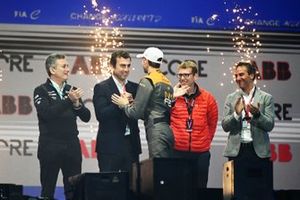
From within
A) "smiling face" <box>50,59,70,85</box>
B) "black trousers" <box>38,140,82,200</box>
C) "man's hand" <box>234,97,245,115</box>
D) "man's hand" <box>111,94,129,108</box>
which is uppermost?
"smiling face" <box>50,59,70,85</box>

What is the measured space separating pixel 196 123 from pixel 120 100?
0.82 meters

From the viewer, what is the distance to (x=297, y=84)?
8.56 m

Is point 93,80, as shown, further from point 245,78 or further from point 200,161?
point 245,78

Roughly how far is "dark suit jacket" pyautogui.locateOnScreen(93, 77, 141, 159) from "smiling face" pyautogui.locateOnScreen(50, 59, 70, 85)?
37cm

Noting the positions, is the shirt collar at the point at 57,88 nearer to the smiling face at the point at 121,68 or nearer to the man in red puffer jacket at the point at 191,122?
the smiling face at the point at 121,68

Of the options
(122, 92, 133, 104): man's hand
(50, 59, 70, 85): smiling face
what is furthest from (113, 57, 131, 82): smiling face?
(50, 59, 70, 85): smiling face

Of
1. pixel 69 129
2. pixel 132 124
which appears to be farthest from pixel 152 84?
pixel 69 129

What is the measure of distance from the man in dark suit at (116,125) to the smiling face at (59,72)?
1.19ft

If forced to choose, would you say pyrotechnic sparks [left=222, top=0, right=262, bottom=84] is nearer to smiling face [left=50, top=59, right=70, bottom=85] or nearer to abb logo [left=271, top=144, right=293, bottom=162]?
abb logo [left=271, top=144, right=293, bottom=162]

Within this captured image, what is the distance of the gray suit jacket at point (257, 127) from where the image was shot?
699cm

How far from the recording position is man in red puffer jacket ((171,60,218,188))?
286 inches

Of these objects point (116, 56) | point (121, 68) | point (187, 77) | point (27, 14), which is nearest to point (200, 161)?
point (187, 77)

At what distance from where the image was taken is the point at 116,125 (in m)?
7.62

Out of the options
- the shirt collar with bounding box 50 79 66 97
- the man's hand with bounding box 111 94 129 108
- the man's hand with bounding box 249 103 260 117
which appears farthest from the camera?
the shirt collar with bounding box 50 79 66 97
